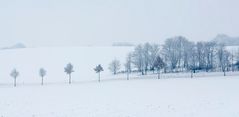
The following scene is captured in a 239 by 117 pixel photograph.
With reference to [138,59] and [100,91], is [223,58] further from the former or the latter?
[100,91]

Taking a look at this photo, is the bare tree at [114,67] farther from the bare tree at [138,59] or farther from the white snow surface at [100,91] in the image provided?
the bare tree at [138,59]

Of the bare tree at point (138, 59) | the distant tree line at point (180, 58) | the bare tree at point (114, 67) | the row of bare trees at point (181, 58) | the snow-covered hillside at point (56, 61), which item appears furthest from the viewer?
the snow-covered hillside at point (56, 61)

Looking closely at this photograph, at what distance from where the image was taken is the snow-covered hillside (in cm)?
11270

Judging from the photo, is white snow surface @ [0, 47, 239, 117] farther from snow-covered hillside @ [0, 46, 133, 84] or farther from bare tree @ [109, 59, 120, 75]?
bare tree @ [109, 59, 120, 75]

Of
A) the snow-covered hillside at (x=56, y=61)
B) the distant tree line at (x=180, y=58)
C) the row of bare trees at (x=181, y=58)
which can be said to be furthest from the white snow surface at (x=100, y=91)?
the row of bare trees at (x=181, y=58)

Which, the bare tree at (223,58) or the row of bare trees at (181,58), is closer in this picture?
the bare tree at (223,58)

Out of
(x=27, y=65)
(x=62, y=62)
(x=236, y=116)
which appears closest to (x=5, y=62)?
(x=27, y=65)

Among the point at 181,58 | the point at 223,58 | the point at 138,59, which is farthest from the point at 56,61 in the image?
the point at 223,58

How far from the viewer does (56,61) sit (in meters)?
136

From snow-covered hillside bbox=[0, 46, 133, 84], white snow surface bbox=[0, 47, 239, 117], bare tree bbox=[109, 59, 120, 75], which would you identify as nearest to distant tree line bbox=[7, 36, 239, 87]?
bare tree bbox=[109, 59, 120, 75]

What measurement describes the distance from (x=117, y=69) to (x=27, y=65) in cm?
4177

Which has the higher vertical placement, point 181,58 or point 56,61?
point 181,58

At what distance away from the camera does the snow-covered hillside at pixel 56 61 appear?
113 meters

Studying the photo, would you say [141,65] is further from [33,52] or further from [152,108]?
[152,108]
